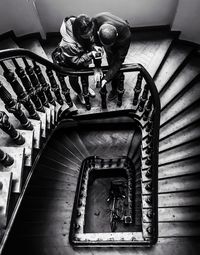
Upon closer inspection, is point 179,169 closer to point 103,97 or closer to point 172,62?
point 103,97

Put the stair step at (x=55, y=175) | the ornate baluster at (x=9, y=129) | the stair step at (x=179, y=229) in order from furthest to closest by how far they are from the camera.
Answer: the stair step at (x=55, y=175) < the stair step at (x=179, y=229) < the ornate baluster at (x=9, y=129)

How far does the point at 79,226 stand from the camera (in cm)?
408

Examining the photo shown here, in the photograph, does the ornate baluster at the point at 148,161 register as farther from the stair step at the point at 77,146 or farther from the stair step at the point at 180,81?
the stair step at the point at 77,146

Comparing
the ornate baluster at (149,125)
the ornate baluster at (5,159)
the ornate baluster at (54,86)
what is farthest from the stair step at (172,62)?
the ornate baluster at (5,159)

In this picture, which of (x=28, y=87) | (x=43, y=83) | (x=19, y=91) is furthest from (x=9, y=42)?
(x=19, y=91)

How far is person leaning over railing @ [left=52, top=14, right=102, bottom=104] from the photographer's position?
113 inches

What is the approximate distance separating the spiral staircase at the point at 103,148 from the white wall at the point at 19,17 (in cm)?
16

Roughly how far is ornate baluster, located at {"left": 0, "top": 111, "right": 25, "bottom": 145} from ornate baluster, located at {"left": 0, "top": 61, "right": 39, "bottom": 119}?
1.16 feet

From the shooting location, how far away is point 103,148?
488 centimetres

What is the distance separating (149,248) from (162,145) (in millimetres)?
1561

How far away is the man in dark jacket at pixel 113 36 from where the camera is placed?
279cm

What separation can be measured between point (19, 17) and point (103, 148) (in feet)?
9.55

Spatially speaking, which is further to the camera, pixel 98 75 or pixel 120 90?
pixel 120 90

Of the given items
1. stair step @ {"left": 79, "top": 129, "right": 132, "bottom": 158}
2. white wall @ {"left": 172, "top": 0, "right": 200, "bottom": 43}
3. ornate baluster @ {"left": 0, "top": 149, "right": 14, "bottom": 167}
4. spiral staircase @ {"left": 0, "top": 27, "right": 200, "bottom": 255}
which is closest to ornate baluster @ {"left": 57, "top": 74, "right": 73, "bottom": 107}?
spiral staircase @ {"left": 0, "top": 27, "right": 200, "bottom": 255}
